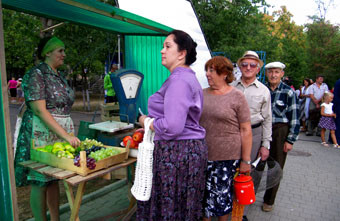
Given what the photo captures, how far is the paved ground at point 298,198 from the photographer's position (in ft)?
11.7

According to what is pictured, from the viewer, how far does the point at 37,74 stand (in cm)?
233

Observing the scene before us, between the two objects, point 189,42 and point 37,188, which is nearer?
point 189,42

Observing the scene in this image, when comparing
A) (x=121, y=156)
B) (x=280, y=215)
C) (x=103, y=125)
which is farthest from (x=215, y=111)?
(x=280, y=215)

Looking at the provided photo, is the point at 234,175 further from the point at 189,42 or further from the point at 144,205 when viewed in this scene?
the point at 189,42

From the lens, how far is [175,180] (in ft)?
6.07

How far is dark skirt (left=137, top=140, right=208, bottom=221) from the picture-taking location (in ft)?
5.98

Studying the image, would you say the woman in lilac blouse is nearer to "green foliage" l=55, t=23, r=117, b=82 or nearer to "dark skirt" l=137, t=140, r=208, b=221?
"dark skirt" l=137, t=140, r=208, b=221

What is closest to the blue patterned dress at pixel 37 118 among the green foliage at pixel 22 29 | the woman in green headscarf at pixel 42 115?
the woman in green headscarf at pixel 42 115

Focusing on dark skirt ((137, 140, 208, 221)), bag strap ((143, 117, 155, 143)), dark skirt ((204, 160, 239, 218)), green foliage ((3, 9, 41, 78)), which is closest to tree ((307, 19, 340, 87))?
green foliage ((3, 9, 41, 78))

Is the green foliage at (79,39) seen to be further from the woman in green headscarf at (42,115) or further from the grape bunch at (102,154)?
the grape bunch at (102,154)

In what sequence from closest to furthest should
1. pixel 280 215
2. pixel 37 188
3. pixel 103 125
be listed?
1. pixel 37 188
2. pixel 103 125
3. pixel 280 215

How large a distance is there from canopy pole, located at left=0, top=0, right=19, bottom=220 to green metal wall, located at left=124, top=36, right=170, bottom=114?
3.04 meters

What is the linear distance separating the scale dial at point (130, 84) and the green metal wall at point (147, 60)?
40.1 inches

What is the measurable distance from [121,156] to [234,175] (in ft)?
3.52
